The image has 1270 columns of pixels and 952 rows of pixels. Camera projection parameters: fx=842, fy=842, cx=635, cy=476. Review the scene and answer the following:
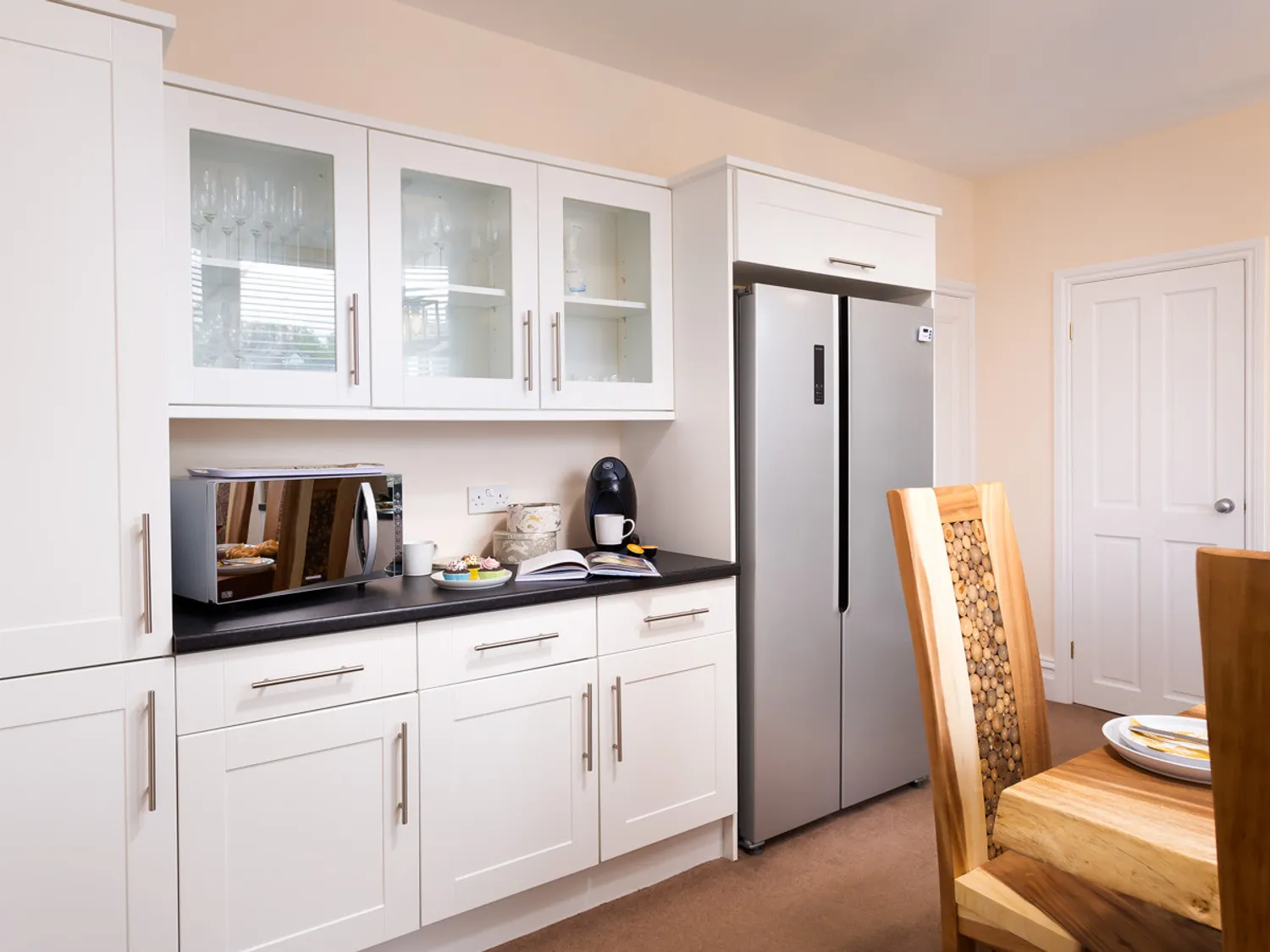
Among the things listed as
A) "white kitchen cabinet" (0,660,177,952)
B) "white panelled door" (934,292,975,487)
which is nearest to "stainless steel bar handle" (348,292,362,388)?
"white kitchen cabinet" (0,660,177,952)

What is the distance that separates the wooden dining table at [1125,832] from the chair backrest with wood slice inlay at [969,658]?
264mm

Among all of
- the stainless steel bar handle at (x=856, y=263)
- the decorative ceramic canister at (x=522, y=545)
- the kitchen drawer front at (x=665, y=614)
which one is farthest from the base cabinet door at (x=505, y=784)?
the stainless steel bar handle at (x=856, y=263)

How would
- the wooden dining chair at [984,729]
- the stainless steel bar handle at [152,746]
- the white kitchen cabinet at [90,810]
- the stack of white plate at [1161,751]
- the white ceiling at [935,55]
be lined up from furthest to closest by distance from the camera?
1. the white ceiling at [935,55]
2. the stainless steel bar handle at [152,746]
3. the white kitchen cabinet at [90,810]
4. the wooden dining chair at [984,729]
5. the stack of white plate at [1161,751]

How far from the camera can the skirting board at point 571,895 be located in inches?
82.1

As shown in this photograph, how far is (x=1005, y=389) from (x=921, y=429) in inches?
64.3

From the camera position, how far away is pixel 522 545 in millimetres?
2586

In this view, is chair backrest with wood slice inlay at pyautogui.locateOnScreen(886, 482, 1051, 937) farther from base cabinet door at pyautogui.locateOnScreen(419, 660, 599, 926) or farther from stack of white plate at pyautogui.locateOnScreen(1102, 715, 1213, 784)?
base cabinet door at pyautogui.locateOnScreen(419, 660, 599, 926)

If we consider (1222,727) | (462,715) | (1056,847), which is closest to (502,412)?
(462,715)

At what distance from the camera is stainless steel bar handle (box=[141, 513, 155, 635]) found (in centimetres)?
163

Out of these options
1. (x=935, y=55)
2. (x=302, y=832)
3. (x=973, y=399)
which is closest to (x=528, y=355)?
(x=302, y=832)

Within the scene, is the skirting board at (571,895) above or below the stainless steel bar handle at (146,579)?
below

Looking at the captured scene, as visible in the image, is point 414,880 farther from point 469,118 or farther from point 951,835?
point 469,118

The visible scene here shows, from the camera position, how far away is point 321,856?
1.82 metres

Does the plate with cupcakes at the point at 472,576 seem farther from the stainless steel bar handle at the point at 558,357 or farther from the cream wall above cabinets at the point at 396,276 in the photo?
the stainless steel bar handle at the point at 558,357
